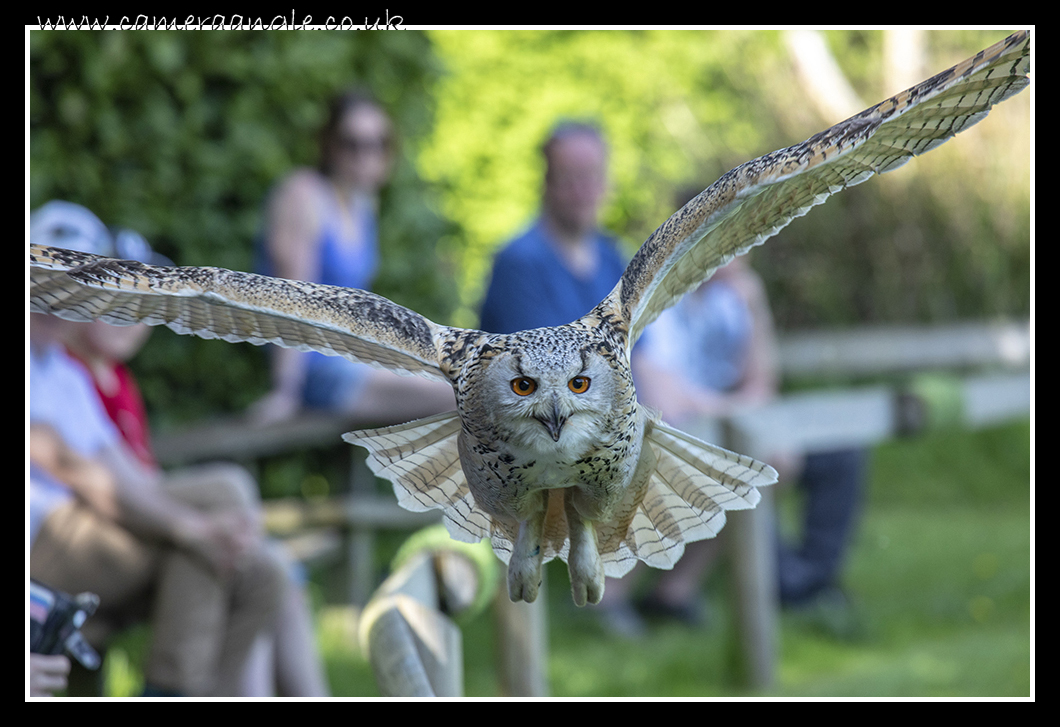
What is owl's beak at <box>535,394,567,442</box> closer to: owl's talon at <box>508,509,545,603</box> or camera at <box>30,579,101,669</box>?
owl's talon at <box>508,509,545,603</box>

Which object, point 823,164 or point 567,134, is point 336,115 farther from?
point 823,164

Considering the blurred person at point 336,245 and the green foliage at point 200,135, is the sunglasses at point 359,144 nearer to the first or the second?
the blurred person at point 336,245

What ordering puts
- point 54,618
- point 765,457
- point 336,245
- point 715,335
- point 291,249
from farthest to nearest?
point 715,335 < point 765,457 < point 336,245 < point 291,249 < point 54,618

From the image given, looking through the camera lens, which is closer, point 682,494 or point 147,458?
point 682,494

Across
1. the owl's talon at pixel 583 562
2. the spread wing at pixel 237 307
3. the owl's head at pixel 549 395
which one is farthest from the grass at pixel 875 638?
the owl's head at pixel 549 395

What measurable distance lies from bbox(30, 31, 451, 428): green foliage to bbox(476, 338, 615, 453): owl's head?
2689mm

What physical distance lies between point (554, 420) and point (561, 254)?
2069 mm

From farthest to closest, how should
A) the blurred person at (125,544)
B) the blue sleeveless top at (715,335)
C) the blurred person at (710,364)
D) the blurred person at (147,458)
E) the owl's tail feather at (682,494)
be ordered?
1. the blue sleeveless top at (715,335)
2. the blurred person at (710,364)
3. the blurred person at (147,458)
4. the blurred person at (125,544)
5. the owl's tail feather at (682,494)

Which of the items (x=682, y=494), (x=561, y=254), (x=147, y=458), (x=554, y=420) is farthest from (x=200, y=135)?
(x=554, y=420)

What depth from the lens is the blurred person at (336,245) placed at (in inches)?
135

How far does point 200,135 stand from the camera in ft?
12.8

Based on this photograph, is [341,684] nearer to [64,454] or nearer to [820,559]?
[64,454]

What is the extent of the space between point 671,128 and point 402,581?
7612mm

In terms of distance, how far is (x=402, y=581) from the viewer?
1802 mm
